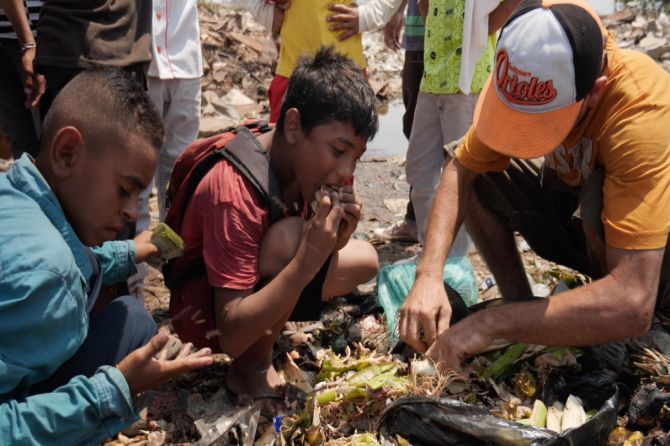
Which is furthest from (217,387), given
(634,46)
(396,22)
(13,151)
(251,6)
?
(634,46)

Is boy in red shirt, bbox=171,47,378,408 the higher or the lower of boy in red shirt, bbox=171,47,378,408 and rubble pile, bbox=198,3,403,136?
the higher

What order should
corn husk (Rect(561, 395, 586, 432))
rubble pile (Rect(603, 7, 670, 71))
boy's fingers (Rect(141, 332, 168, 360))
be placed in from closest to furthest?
boy's fingers (Rect(141, 332, 168, 360)) → corn husk (Rect(561, 395, 586, 432)) → rubble pile (Rect(603, 7, 670, 71))

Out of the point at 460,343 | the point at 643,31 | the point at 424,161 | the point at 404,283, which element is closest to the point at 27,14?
the point at 404,283

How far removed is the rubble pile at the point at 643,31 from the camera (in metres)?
13.3

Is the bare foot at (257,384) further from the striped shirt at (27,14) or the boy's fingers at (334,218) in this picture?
the striped shirt at (27,14)

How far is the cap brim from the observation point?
2635 mm

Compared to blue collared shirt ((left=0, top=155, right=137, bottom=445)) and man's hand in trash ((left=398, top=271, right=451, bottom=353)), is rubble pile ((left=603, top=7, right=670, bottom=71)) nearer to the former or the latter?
man's hand in trash ((left=398, top=271, right=451, bottom=353))

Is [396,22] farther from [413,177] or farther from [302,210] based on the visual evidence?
[302,210]

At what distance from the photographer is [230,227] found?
9.32ft

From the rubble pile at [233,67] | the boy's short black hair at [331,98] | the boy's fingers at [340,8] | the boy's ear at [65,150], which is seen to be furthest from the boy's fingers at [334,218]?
the rubble pile at [233,67]

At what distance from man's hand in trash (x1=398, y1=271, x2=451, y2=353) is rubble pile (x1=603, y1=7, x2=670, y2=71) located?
1078cm

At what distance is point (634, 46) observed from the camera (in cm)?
1427

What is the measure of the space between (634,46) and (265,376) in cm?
1350

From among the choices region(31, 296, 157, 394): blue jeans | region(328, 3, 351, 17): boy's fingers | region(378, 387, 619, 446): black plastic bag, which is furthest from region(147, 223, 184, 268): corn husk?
region(328, 3, 351, 17): boy's fingers
